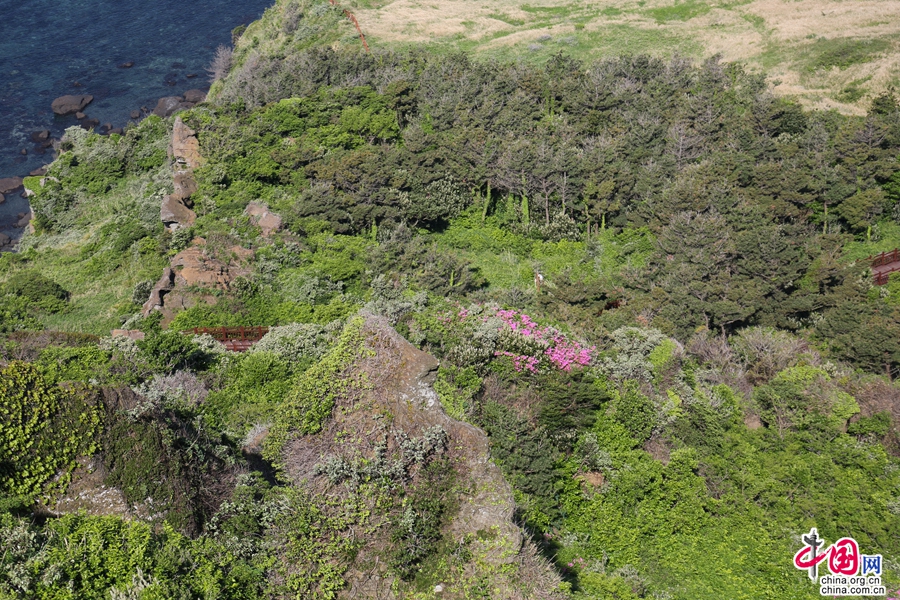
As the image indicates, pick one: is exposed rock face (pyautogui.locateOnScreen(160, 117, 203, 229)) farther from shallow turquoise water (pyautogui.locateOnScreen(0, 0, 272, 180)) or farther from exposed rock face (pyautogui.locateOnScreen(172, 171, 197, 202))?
shallow turquoise water (pyautogui.locateOnScreen(0, 0, 272, 180))

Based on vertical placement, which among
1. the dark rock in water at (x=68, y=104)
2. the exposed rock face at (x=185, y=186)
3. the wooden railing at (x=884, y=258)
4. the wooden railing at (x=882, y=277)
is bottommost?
the wooden railing at (x=882, y=277)

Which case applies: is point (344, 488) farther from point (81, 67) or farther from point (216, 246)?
point (81, 67)

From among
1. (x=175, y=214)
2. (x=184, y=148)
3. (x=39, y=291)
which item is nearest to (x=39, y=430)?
(x=39, y=291)

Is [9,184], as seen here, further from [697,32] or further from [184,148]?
[697,32]

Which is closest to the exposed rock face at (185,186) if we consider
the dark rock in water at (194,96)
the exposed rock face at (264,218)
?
the exposed rock face at (264,218)

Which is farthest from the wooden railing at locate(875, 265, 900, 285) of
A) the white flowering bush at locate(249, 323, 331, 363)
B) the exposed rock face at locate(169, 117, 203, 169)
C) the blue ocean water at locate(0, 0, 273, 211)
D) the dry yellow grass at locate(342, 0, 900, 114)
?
the blue ocean water at locate(0, 0, 273, 211)

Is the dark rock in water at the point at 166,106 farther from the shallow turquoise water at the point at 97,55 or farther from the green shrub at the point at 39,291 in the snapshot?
the green shrub at the point at 39,291

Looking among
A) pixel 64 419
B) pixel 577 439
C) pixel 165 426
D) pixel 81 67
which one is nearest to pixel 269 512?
pixel 165 426
